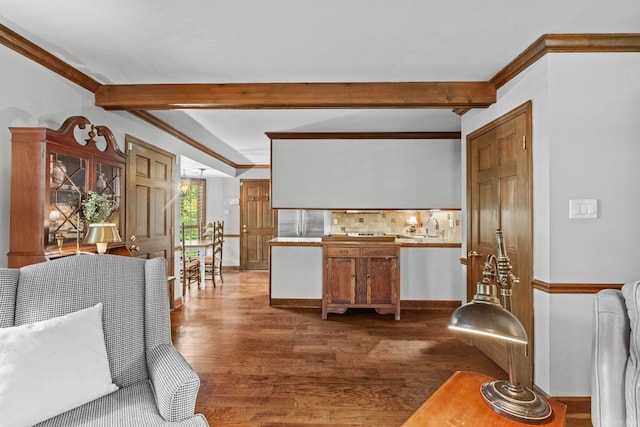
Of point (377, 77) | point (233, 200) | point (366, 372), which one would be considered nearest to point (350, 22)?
point (377, 77)

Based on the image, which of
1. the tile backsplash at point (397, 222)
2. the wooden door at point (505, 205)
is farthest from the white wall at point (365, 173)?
the wooden door at point (505, 205)

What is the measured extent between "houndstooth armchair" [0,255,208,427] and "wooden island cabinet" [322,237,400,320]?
96.6 inches

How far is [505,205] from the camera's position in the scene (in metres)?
2.62

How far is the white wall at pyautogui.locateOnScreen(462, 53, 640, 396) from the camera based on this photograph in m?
2.05

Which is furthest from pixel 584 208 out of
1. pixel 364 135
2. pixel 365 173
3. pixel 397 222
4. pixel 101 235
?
pixel 101 235

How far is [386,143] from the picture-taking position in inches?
173

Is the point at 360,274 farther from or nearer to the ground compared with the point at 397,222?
nearer to the ground

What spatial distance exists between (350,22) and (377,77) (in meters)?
0.81

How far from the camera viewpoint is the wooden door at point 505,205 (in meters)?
2.32

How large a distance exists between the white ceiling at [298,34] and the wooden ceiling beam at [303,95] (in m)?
0.07

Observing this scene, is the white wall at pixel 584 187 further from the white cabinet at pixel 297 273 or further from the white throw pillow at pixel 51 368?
the white cabinet at pixel 297 273

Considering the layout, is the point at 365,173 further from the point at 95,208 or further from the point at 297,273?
the point at 95,208

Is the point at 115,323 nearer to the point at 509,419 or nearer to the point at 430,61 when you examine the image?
the point at 509,419

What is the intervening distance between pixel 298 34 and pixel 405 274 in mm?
3288
